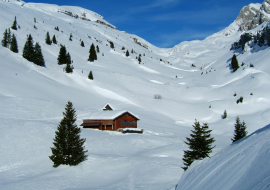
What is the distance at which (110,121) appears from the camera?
38844 mm

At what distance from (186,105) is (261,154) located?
53977 millimetres

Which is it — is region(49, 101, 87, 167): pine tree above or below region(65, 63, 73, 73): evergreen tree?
below

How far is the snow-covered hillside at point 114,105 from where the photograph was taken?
1883cm

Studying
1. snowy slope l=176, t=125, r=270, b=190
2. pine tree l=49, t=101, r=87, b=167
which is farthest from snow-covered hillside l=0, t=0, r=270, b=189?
snowy slope l=176, t=125, r=270, b=190

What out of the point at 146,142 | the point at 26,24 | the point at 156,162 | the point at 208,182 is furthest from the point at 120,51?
the point at 208,182

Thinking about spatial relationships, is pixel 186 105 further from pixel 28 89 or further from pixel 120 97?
pixel 28 89

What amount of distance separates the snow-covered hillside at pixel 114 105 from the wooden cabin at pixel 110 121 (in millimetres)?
2207

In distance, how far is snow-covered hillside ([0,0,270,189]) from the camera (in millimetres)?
18828

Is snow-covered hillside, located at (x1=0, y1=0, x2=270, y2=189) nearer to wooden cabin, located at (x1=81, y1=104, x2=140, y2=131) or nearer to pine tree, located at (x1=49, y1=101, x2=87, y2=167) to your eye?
pine tree, located at (x1=49, y1=101, x2=87, y2=167)

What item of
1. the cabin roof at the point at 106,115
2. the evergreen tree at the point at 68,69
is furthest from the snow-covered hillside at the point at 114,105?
the cabin roof at the point at 106,115

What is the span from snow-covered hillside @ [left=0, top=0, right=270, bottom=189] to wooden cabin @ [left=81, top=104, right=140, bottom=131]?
221 centimetres

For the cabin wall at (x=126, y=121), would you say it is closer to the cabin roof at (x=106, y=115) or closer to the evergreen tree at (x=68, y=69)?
the cabin roof at (x=106, y=115)

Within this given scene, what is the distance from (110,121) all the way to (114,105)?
12.6 metres

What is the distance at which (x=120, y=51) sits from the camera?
339ft
